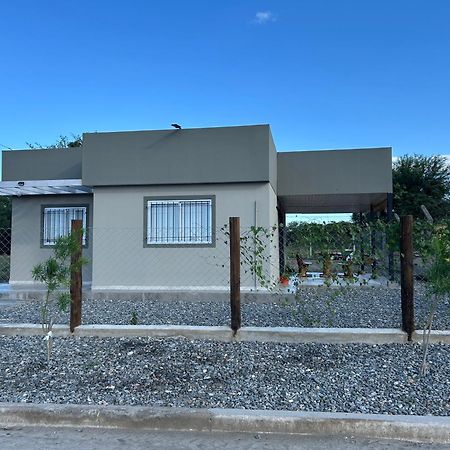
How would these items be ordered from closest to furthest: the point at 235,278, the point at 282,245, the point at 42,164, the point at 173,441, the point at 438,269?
the point at 173,441
the point at 438,269
the point at 235,278
the point at 282,245
the point at 42,164

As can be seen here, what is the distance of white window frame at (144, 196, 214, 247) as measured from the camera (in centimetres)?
1177

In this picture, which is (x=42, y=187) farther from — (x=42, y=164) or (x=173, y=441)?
(x=173, y=441)

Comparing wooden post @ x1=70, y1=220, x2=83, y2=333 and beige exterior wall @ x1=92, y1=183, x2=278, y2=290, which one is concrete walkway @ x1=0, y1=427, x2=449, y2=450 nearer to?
wooden post @ x1=70, y1=220, x2=83, y2=333

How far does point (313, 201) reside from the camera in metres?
15.2

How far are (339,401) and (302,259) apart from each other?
3023 millimetres

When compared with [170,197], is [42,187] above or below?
above

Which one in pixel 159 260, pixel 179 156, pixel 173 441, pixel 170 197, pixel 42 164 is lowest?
pixel 173 441

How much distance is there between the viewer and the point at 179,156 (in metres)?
11.6

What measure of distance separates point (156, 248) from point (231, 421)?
8.17 meters

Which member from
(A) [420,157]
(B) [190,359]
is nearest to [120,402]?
(B) [190,359]

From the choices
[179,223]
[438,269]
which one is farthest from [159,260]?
[438,269]

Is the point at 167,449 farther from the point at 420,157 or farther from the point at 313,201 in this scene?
the point at 420,157

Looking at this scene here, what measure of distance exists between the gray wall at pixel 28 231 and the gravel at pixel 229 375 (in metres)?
7.74

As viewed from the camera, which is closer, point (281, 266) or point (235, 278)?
point (235, 278)
